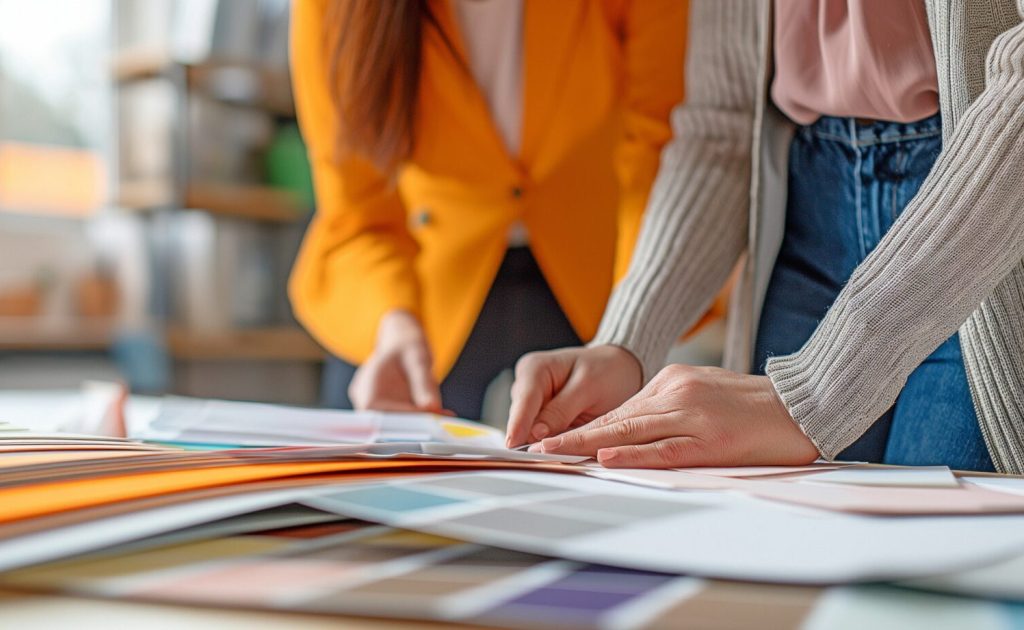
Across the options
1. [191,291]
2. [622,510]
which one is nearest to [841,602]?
[622,510]

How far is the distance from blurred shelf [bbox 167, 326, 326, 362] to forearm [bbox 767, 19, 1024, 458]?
2.23 meters

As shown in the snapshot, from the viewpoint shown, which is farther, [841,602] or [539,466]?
[539,466]

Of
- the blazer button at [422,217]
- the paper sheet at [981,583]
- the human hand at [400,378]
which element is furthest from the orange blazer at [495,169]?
the paper sheet at [981,583]

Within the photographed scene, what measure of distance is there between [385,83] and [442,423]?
0.58 metres

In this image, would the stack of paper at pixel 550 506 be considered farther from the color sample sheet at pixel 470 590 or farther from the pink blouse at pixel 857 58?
the pink blouse at pixel 857 58

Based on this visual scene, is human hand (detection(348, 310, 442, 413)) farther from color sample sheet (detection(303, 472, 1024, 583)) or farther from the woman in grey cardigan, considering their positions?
color sample sheet (detection(303, 472, 1024, 583))

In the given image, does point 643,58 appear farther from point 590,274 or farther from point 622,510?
point 622,510

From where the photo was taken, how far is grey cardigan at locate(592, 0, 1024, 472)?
555mm

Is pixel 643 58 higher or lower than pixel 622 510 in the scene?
higher

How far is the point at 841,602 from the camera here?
0.25 meters

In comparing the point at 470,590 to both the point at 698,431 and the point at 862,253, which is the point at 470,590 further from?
the point at 862,253

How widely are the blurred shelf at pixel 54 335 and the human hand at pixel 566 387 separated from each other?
2093mm

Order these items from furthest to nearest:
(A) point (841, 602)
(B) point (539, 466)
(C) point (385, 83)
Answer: (C) point (385, 83) → (B) point (539, 466) → (A) point (841, 602)

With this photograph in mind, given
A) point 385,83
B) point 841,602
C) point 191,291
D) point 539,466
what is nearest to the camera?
point 841,602
